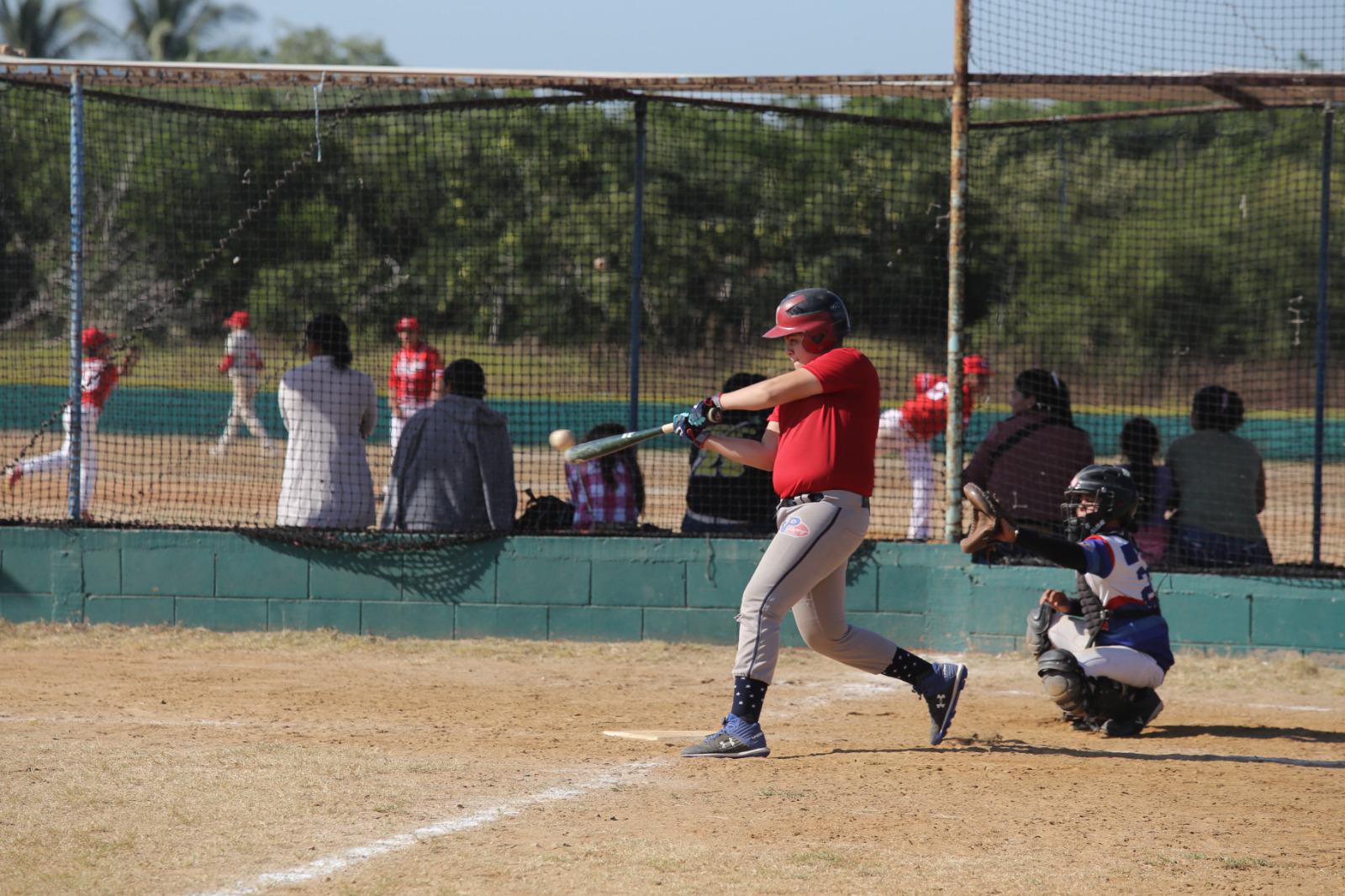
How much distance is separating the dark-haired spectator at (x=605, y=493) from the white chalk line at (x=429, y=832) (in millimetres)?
3626

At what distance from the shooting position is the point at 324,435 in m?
9.32

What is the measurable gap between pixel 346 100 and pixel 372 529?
322 cm

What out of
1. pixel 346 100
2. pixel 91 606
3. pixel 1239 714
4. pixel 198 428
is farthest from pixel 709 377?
pixel 1239 714

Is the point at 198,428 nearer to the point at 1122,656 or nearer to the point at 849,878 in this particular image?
the point at 1122,656

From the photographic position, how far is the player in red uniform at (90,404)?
10119 mm

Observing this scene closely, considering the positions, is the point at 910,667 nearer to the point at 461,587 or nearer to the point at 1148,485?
the point at 1148,485

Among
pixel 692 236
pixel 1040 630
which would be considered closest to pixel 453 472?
pixel 1040 630

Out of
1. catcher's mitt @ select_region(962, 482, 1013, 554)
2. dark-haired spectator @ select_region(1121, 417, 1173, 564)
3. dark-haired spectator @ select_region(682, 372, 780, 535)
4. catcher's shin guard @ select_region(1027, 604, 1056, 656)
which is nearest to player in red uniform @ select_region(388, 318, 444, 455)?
dark-haired spectator @ select_region(682, 372, 780, 535)

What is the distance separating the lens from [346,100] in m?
10.5

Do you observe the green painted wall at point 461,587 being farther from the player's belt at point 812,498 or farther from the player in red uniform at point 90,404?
the player's belt at point 812,498

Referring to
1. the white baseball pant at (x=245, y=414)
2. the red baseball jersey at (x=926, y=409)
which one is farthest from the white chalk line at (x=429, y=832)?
the white baseball pant at (x=245, y=414)

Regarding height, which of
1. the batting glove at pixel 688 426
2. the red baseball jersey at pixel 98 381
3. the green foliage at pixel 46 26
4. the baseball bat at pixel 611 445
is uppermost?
the green foliage at pixel 46 26

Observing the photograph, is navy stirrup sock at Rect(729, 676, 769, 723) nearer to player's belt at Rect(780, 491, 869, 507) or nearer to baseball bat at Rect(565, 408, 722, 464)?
player's belt at Rect(780, 491, 869, 507)

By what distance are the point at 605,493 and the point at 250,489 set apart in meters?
6.84
